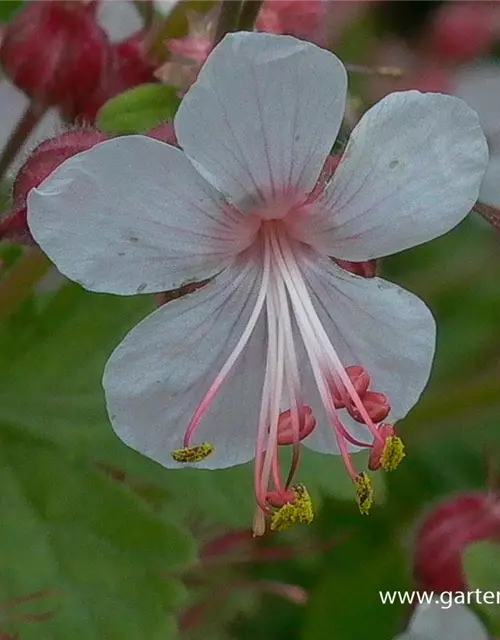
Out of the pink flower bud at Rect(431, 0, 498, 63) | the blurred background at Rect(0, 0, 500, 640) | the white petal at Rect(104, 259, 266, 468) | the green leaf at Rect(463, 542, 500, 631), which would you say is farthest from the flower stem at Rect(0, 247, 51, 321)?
the pink flower bud at Rect(431, 0, 498, 63)

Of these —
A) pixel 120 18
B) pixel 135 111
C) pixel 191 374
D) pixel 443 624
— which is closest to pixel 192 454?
pixel 191 374

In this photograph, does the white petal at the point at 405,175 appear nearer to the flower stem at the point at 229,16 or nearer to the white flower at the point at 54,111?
the flower stem at the point at 229,16

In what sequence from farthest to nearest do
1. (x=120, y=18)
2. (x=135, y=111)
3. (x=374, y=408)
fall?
1. (x=120, y=18)
2. (x=135, y=111)
3. (x=374, y=408)

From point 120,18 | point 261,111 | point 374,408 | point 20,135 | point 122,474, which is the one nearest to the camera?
point 261,111

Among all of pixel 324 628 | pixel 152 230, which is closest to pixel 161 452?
pixel 152 230

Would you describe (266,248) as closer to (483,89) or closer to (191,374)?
(191,374)

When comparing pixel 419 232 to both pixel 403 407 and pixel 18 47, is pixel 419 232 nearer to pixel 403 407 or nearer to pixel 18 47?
pixel 403 407

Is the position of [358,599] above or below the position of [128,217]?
below

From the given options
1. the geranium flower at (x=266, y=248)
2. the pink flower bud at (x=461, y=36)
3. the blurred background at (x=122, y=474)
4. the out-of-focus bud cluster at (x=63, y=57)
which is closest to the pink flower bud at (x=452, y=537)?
the blurred background at (x=122, y=474)
